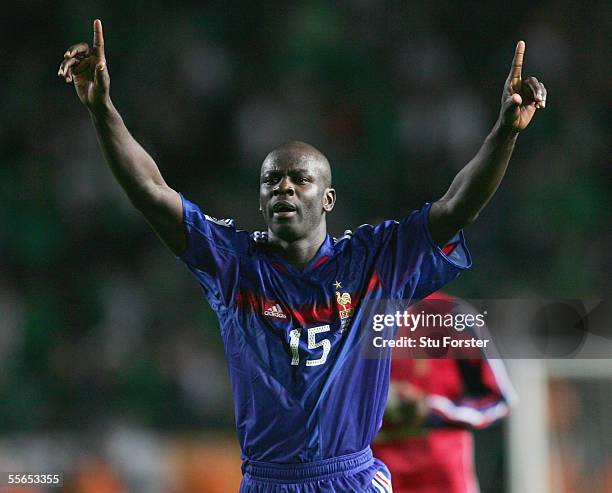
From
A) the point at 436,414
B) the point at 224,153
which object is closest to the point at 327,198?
the point at 436,414

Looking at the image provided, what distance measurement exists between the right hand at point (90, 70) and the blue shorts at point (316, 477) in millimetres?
1366

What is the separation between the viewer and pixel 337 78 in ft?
29.7

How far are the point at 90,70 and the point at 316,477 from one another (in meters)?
1.57

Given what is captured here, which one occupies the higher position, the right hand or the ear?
the right hand

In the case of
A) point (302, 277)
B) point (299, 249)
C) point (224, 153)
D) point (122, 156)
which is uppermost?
point (224, 153)

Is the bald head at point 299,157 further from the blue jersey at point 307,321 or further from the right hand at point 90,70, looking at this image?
the right hand at point 90,70

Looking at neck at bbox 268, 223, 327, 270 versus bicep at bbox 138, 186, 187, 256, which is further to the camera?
neck at bbox 268, 223, 327, 270

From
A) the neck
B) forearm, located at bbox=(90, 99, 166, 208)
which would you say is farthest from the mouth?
forearm, located at bbox=(90, 99, 166, 208)

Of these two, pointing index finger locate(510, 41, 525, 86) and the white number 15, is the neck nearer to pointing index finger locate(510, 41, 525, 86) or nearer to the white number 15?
the white number 15

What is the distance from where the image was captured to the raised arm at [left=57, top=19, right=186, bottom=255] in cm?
329

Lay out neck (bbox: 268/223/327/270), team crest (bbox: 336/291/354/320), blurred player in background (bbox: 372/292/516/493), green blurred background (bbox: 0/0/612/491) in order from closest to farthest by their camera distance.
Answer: team crest (bbox: 336/291/354/320), neck (bbox: 268/223/327/270), blurred player in background (bbox: 372/292/516/493), green blurred background (bbox: 0/0/612/491)

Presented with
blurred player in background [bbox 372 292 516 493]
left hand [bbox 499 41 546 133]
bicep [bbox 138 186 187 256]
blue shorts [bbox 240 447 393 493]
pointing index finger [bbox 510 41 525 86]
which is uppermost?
pointing index finger [bbox 510 41 525 86]

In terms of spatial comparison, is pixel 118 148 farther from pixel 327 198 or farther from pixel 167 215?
pixel 327 198

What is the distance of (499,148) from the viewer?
11.0ft
